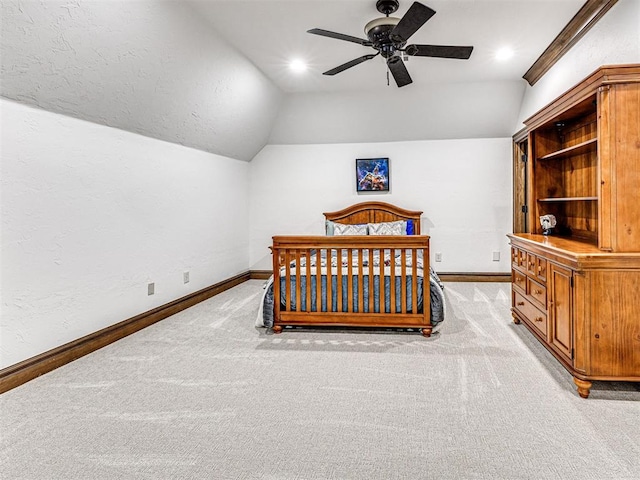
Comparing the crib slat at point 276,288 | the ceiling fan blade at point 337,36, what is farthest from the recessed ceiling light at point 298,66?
the crib slat at point 276,288

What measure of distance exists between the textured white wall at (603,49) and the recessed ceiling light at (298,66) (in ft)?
8.53

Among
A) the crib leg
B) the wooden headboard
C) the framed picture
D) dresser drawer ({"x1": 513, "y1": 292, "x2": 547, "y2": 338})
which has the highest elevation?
the framed picture

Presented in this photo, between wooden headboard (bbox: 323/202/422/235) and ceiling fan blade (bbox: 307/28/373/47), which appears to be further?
wooden headboard (bbox: 323/202/422/235)

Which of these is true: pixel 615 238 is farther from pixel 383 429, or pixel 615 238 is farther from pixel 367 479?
pixel 367 479

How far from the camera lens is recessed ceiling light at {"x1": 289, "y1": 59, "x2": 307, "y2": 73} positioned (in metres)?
4.23

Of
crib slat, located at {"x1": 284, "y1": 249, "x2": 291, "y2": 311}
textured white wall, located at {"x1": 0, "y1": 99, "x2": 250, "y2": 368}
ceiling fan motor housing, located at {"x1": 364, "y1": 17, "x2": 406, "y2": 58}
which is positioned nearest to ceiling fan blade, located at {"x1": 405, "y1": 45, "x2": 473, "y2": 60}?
ceiling fan motor housing, located at {"x1": 364, "y1": 17, "x2": 406, "y2": 58}

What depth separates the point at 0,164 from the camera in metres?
2.37

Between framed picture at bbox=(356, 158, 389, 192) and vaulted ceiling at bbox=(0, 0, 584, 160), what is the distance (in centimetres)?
36

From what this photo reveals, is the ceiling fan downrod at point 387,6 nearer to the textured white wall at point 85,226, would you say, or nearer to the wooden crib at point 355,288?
the wooden crib at point 355,288

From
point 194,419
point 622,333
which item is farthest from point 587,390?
point 194,419

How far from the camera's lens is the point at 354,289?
3480 millimetres

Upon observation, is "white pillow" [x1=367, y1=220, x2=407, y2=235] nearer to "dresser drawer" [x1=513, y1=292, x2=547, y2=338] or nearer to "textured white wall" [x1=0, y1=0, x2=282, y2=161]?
"dresser drawer" [x1=513, y1=292, x2=547, y2=338]

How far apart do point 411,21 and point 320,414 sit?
2438 mm

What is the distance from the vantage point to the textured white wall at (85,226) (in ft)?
8.16
